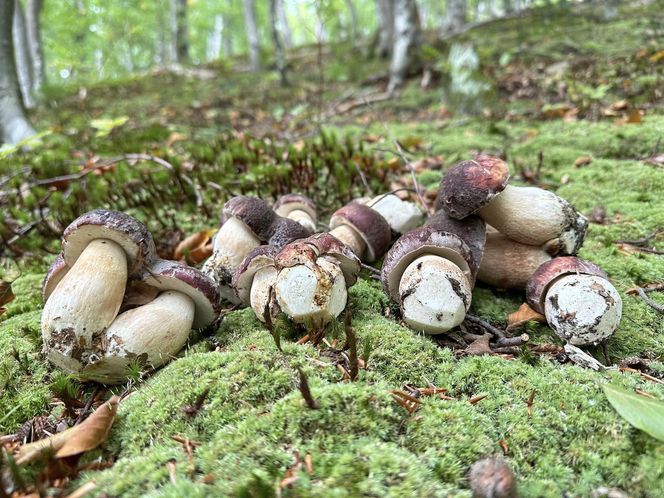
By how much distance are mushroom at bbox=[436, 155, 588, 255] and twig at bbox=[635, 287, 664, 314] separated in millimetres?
441

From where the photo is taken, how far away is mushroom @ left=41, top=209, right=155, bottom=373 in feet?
7.60

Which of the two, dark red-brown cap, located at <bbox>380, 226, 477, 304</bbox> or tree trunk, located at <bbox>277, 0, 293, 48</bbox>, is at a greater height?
tree trunk, located at <bbox>277, 0, 293, 48</bbox>

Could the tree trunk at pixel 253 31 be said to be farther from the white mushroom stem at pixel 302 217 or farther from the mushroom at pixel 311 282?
the mushroom at pixel 311 282

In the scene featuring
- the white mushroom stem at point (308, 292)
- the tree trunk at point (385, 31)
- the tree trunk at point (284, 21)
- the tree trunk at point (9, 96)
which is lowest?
the white mushroom stem at point (308, 292)

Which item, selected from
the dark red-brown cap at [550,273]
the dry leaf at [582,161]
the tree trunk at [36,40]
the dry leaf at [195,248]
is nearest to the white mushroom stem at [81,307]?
the dry leaf at [195,248]

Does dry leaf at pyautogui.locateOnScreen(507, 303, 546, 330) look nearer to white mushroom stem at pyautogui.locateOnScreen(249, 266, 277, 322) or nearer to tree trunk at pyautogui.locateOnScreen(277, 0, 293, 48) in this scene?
white mushroom stem at pyautogui.locateOnScreen(249, 266, 277, 322)

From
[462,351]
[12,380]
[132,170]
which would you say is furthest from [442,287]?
[132,170]

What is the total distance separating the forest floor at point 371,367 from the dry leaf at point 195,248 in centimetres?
17

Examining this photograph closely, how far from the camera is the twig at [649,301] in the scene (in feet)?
9.04

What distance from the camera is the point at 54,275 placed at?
2.63m

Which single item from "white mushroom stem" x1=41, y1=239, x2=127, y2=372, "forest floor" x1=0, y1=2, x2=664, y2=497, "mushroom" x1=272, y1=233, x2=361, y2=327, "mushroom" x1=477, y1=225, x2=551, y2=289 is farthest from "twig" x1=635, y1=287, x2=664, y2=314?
"white mushroom stem" x1=41, y1=239, x2=127, y2=372

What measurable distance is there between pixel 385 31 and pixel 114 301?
14.2 m

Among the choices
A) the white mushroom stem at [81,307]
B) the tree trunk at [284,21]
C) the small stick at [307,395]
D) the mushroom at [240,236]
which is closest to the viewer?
the small stick at [307,395]

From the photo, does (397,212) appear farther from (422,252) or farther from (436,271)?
(436,271)
